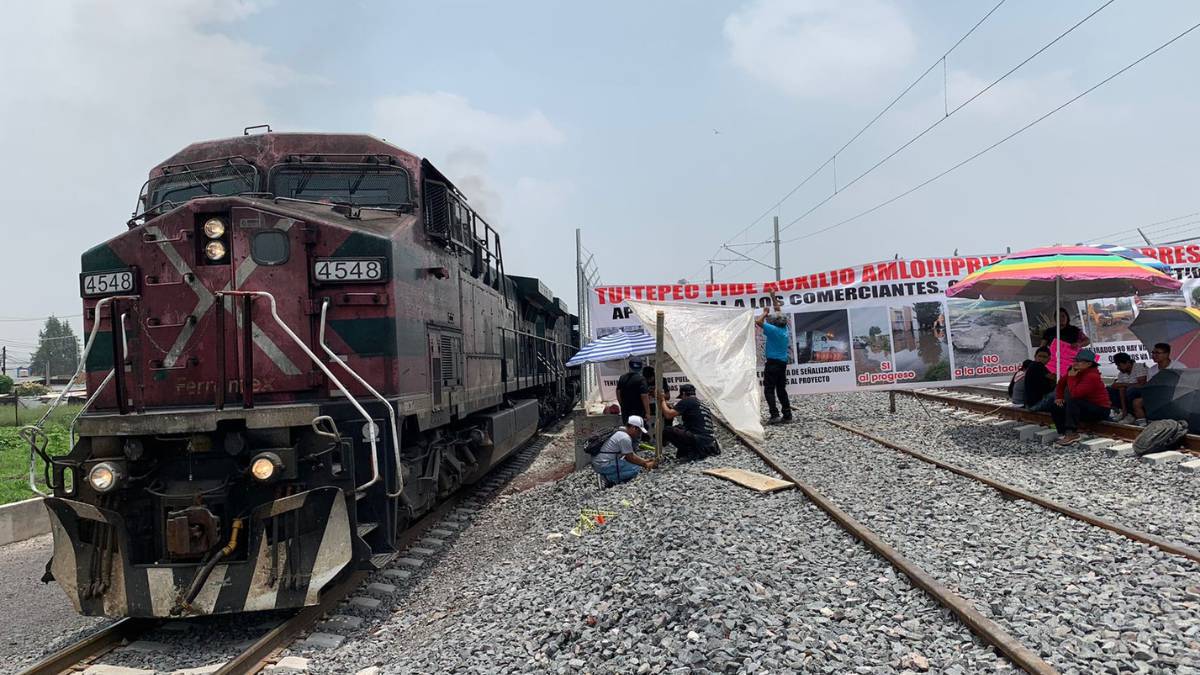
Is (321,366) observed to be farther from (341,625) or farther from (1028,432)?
(1028,432)

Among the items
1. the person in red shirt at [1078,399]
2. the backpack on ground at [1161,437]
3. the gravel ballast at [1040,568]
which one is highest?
the person in red shirt at [1078,399]

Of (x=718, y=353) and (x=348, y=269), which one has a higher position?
(x=348, y=269)

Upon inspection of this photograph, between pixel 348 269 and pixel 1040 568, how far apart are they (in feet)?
15.7

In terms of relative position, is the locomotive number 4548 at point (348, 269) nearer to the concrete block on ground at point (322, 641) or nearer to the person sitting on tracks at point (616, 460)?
A: the concrete block on ground at point (322, 641)

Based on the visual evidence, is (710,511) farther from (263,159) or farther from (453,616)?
(263,159)

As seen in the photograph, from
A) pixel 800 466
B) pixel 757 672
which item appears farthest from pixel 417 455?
pixel 800 466

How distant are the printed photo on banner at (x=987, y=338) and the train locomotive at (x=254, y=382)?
8.32 m

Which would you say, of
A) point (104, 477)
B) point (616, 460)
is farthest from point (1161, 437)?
point (104, 477)

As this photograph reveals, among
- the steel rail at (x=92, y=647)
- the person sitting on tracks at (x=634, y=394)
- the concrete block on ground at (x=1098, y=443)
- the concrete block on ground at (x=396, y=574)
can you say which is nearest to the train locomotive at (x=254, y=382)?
the steel rail at (x=92, y=647)

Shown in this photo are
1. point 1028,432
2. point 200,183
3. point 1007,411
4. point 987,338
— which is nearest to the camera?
point 200,183

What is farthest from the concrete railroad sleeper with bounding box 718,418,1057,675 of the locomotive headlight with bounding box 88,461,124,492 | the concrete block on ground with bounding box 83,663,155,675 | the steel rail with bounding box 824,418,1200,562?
the locomotive headlight with bounding box 88,461,124,492

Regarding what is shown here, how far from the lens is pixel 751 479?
725 cm

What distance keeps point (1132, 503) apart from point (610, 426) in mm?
5931

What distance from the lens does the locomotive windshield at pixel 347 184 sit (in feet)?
20.7
